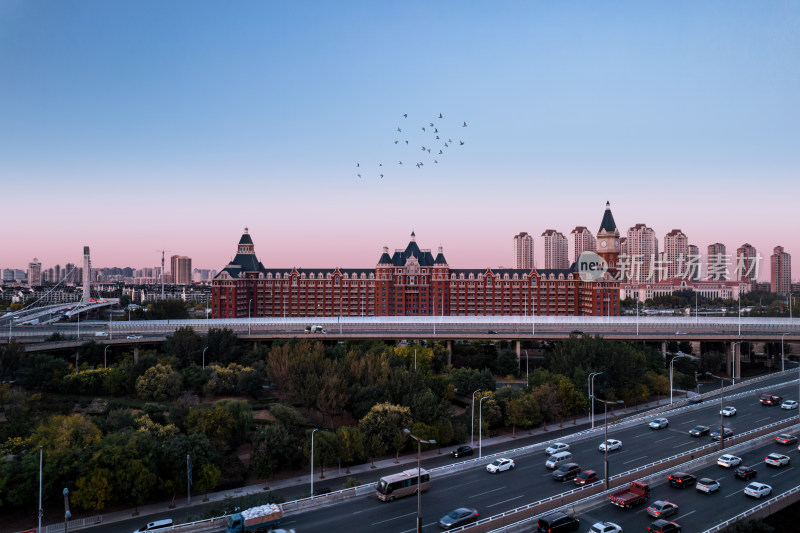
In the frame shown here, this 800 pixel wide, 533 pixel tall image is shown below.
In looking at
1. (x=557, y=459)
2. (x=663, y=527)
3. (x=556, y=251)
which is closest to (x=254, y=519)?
(x=663, y=527)

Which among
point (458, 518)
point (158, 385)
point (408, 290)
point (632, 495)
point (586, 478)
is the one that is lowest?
point (586, 478)

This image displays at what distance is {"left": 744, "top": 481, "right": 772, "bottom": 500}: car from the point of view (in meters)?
27.8

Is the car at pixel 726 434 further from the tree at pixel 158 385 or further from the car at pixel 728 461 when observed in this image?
the tree at pixel 158 385

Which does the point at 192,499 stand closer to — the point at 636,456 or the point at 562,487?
the point at 562,487

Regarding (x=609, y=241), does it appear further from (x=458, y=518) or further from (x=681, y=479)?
(x=458, y=518)

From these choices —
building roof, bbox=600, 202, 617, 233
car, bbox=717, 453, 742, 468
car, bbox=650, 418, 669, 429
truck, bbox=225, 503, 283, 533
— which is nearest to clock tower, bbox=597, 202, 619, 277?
building roof, bbox=600, 202, 617, 233

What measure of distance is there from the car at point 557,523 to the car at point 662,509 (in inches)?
161

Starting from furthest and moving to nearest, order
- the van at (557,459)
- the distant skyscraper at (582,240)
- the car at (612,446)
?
1. the distant skyscraper at (582,240)
2. the car at (612,446)
3. the van at (557,459)

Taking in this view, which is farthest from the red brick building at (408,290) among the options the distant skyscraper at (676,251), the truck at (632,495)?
the distant skyscraper at (676,251)

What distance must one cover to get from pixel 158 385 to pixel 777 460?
50842mm

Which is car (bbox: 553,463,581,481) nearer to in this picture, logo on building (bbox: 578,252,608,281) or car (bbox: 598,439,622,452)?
car (bbox: 598,439,622,452)

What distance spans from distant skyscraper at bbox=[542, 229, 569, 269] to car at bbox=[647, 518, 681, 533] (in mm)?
154871

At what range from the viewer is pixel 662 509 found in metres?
25.8

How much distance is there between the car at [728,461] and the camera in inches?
1265
